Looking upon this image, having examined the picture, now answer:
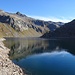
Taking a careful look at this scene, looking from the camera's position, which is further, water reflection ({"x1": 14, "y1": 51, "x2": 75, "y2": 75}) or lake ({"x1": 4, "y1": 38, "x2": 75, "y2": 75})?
lake ({"x1": 4, "y1": 38, "x2": 75, "y2": 75})

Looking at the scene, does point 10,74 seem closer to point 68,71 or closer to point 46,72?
point 46,72

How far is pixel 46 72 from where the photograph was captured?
59250mm

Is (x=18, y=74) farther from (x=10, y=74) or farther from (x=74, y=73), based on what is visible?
(x=74, y=73)

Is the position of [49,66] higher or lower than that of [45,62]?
higher

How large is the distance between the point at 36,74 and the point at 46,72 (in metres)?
5.22

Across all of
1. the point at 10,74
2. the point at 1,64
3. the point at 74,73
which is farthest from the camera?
the point at 74,73

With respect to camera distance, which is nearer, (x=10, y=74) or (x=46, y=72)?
(x=10, y=74)

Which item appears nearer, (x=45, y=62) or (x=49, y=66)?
(x=49, y=66)

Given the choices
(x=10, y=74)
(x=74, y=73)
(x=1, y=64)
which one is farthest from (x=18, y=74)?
(x=74, y=73)

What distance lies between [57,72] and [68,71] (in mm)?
4233

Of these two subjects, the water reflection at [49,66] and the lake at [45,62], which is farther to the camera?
the lake at [45,62]

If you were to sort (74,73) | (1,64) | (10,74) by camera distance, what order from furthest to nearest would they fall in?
(74,73) < (1,64) < (10,74)

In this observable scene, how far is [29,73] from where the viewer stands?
5606cm

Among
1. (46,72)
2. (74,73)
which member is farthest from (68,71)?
(46,72)
